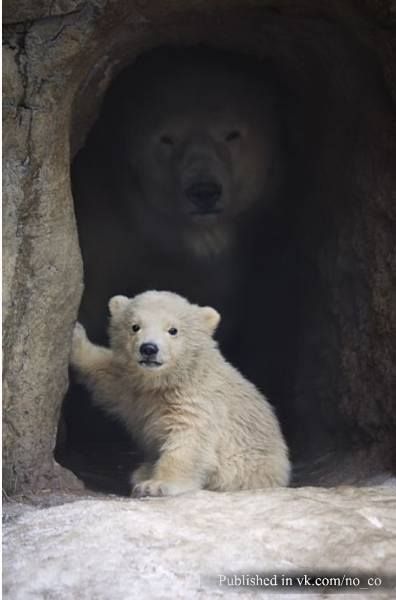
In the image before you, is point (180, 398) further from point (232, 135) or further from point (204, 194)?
point (232, 135)

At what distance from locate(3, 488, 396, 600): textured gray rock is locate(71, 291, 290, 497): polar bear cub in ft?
1.47

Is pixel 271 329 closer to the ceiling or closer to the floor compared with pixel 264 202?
closer to the floor

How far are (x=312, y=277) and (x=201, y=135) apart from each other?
83cm

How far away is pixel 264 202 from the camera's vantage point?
16.4ft

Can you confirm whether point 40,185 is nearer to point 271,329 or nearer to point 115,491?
point 115,491

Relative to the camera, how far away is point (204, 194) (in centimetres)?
448

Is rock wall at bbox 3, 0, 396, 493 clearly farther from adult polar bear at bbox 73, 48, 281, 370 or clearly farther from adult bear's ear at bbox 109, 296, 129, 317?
adult polar bear at bbox 73, 48, 281, 370

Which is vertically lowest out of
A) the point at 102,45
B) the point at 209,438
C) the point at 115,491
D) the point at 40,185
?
the point at 115,491

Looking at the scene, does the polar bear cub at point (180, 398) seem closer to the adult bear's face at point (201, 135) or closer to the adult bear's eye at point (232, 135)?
the adult bear's face at point (201, 135)

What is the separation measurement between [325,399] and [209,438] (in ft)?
3.41

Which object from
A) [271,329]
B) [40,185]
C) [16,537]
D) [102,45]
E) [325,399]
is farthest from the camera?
[271,329]

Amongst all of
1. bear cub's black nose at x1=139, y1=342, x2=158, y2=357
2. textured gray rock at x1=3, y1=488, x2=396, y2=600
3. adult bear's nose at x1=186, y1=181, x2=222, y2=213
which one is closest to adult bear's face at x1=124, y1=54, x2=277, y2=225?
adult bear's nose at x1=186, y1=181, x2=222, y2=213

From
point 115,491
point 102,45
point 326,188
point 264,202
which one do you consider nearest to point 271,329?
point 264,202

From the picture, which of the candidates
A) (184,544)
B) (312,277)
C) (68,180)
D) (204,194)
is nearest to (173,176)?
(204,194)
